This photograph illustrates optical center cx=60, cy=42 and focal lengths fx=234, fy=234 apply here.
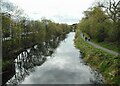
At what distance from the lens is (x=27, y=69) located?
37594 millimetres

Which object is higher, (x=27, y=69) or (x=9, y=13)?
(x=9, y=13)

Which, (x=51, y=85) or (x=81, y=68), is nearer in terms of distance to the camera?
(x=51, y=85)

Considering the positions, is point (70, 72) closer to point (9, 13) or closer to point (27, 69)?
point (27, 69)

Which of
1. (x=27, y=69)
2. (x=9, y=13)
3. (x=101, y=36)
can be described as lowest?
(x=27, y=69)

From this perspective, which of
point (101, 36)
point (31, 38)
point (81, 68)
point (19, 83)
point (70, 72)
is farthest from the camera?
point (31, 38)

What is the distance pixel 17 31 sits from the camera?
49.6 m

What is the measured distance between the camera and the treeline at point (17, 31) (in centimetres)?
4166

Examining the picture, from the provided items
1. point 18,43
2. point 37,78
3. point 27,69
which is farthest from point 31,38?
point 37,78

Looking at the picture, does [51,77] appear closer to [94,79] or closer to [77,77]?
[77,77]

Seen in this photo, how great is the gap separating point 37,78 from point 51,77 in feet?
6.08

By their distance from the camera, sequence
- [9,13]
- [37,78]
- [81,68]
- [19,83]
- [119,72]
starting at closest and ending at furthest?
[119,72], [19,83], [37,78], [81,68], [9,13]

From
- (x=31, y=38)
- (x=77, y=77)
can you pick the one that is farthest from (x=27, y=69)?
(x=31, y=38)

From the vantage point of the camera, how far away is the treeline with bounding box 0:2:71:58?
41.7m

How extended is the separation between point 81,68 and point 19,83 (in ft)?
38.8
